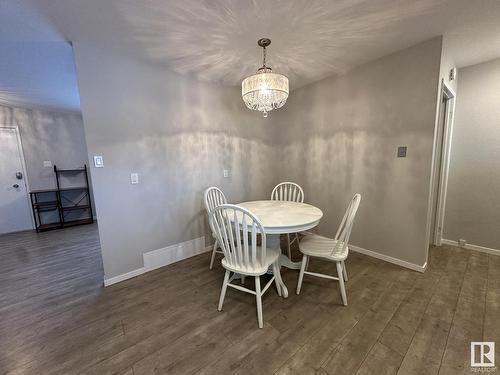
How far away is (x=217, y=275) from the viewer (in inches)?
86.8

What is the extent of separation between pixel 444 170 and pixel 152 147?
361 centimetres

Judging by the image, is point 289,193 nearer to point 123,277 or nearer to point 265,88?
point 265,88

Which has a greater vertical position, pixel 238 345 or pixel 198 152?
pixel 198 152

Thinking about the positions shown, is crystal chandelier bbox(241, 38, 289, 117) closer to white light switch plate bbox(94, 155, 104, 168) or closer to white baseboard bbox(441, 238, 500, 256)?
white light switch plate bbox(94, 155, 104, 168)

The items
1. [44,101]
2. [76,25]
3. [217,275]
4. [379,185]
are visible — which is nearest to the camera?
[76,25]

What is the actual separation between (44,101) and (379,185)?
17.8 feet

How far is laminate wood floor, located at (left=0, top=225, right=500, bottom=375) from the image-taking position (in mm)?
1245

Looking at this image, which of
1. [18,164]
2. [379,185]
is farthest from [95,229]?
[379,185]

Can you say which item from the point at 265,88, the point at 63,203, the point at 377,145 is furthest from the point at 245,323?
the point at 63,203

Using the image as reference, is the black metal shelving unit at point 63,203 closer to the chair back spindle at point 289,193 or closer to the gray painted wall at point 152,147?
the gray painted wall at point 152,147

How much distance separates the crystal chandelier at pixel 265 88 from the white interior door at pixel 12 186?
478cm

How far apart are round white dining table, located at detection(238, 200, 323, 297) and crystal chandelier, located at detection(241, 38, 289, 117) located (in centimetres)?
102

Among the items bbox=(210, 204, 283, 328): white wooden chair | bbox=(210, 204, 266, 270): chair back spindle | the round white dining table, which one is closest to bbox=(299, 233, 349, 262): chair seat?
the round white dining table

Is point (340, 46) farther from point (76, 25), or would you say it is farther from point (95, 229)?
point (95, 229)
